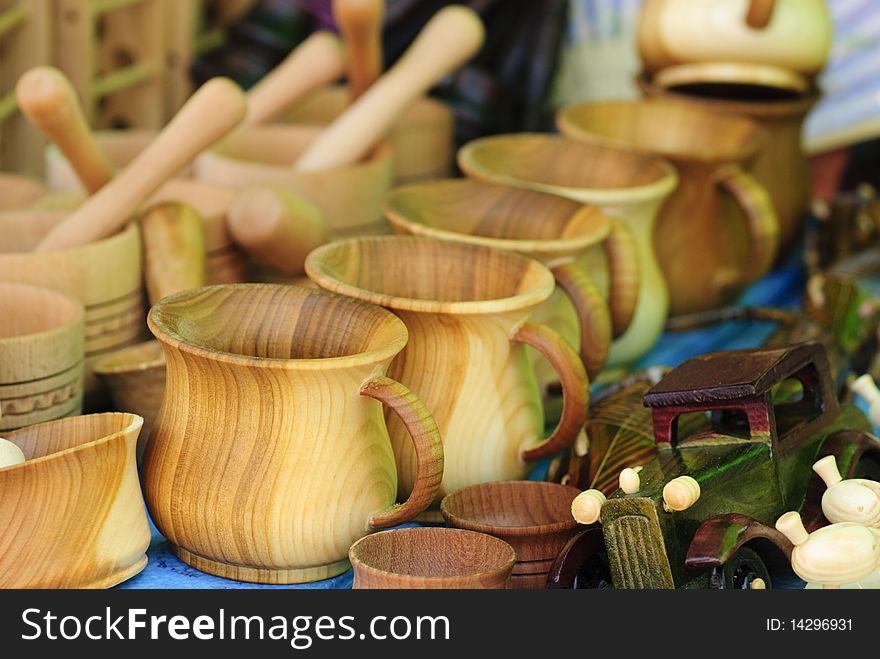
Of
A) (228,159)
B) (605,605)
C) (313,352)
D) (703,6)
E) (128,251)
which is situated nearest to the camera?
(605,605)

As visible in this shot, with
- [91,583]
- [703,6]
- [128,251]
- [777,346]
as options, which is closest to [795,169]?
[703,6]

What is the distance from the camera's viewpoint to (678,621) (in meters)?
0.74

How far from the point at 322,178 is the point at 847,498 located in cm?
62

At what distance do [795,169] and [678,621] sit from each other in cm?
97

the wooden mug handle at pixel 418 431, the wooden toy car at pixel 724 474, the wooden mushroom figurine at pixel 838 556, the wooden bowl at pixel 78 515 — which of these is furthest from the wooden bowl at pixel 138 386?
the wooden mushroom figurine at pixel 838 556

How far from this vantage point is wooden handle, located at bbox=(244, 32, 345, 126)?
1441 millimetres

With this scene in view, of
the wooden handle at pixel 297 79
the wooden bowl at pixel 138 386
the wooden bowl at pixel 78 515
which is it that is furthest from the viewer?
the wooden handle at pixel 297 79

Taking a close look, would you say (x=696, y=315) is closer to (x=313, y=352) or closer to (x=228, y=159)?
(x=228, y=159)

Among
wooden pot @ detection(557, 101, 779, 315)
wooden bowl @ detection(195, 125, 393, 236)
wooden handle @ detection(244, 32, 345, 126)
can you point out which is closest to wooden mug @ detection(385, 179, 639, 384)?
wooden bowl @ detection(195, 125, 393, 236)

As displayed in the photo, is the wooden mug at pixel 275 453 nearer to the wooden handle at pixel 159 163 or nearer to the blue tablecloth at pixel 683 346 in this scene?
the blue tablecloth at pixel 683 346

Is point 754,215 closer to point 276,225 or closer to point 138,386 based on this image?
point 276,225

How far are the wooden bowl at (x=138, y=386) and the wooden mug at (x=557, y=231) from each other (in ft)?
0.78

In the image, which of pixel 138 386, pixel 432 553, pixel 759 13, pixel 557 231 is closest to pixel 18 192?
pixel 138 386

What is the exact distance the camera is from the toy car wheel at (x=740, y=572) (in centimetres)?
78
